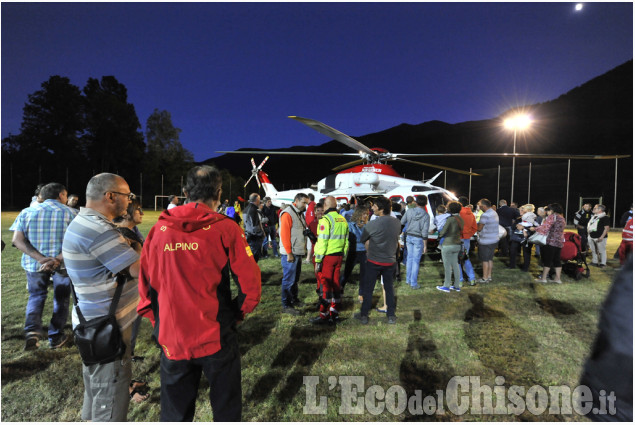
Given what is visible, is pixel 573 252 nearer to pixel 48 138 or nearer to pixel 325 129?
pixel 325 129

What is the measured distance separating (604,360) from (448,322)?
3.94m

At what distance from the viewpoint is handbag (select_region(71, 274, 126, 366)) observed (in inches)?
73.9

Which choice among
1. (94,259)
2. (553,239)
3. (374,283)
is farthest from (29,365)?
(553,239)

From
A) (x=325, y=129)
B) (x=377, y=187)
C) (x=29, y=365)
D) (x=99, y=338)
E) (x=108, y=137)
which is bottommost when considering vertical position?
(x=29, y=365)

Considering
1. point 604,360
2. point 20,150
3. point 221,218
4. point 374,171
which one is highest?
point 20,150

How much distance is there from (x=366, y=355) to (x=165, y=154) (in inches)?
1736

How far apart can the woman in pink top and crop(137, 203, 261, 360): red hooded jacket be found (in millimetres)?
7032

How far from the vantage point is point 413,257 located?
6.46m

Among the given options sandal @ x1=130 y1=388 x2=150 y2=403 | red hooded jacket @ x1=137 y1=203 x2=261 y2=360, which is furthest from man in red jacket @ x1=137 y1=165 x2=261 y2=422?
sandal @ x1=130 y1=388 x2=150 y2=403

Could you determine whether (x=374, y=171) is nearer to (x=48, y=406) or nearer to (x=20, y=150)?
(x=48, y=406)

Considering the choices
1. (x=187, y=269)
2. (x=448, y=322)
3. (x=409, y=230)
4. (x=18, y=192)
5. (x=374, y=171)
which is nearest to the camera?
(x=187, y=269)

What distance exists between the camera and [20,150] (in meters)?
36.2

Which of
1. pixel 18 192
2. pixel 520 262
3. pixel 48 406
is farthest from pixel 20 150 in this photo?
pixel 520 262

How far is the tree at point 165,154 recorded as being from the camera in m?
41.1
